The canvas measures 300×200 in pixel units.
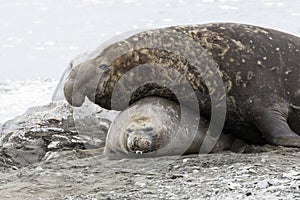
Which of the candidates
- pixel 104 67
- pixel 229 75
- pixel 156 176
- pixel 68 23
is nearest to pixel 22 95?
pixel 104 67

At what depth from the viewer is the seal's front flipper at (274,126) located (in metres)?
5.37

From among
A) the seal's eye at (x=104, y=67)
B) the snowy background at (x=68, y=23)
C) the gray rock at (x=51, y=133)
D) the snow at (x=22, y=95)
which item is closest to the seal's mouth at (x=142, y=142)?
the seal's eye at (x=104, y=67)

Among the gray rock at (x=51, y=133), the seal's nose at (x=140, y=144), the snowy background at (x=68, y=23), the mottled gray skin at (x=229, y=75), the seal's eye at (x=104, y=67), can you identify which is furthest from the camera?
the snowy background at (x=68, y=23)

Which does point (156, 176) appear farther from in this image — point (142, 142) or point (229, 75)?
point (229, 75)

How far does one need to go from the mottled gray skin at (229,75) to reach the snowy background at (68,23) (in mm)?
6483

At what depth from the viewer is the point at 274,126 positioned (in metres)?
5.50

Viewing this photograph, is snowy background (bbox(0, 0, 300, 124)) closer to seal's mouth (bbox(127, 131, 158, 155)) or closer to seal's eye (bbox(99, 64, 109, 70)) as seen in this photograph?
seal's eye (bbox(99, 64, 109, 70))

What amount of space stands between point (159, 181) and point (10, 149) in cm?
259

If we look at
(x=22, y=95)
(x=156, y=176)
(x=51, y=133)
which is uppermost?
(x=156, y=176)

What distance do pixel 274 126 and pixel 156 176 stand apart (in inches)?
53.5

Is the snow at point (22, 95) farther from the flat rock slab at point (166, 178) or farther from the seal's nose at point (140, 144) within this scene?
the flat rock slab at point (166, 178)

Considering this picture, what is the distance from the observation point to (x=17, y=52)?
1795cm

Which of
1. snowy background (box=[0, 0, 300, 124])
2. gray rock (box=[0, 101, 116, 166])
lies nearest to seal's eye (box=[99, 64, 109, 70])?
gray rock (box=[0, 101, 116, 166])

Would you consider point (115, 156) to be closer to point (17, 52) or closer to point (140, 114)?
point (140, 114)
